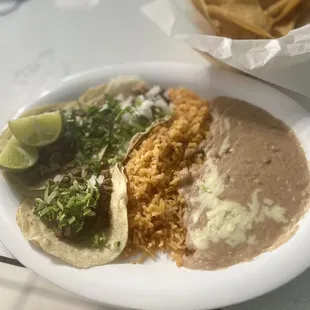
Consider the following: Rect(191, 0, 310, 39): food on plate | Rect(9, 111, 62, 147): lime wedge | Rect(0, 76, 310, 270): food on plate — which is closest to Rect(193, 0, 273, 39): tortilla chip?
Rect(191, 0, 310, 39): food on plate

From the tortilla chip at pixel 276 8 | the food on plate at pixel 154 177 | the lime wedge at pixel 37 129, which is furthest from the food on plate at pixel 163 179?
the tortilla chip at pixel 276 8

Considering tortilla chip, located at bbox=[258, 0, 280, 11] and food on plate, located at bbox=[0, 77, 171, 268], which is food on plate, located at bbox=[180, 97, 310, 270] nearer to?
food on plate, located at bbox=[0, 77, 171, 268]

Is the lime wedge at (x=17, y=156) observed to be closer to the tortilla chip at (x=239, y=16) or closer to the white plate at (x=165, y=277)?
the white plate at (x=165, y=277)

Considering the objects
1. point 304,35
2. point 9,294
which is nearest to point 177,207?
point 9,294

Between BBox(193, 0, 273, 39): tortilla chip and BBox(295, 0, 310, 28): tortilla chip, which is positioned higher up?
BBox(193, 0, 273, 39): tortilla chip

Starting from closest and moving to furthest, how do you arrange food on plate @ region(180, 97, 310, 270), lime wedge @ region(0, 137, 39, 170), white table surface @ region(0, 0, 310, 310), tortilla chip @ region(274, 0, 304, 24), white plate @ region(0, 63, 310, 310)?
white plate @ region(0, 63, 310, 310) → food on plate @ region(180, 97, 310, 270) → lime wedge @ region(0, 137, 39, 170) → tortilla chip @ region(274, 0, 304, 24) → white table surface @ region(0, 0, 310, 310)

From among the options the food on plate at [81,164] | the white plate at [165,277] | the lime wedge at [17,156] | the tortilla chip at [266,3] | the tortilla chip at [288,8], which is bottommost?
the white plate at [165,277]

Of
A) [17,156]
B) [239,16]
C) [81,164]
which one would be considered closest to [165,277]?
[81,164]
